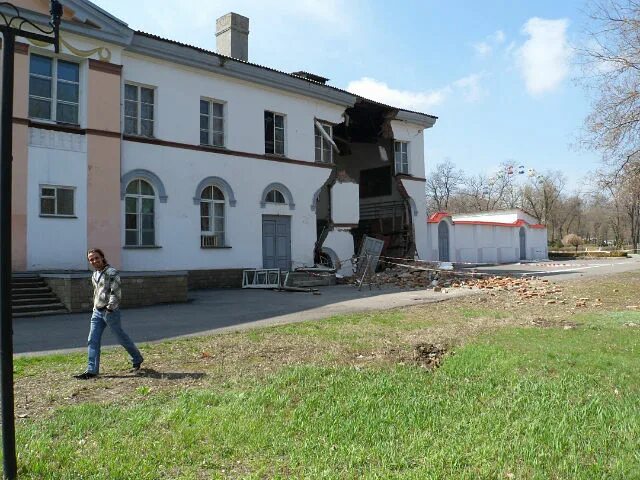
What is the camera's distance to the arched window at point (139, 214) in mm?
18875

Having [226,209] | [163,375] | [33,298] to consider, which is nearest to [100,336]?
[163,375]

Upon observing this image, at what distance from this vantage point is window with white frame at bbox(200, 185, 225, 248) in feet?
69.5

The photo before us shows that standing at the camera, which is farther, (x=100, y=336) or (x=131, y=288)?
(x=131, y=288)

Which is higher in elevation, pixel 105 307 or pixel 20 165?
pixel 20 165

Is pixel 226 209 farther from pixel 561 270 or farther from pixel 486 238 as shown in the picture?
pixel 486 238

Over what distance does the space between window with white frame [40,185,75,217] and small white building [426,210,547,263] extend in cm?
1952

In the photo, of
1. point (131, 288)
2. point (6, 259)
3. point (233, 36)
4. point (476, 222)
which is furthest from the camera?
point (476, 222)

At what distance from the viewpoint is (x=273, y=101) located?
23.7 metres

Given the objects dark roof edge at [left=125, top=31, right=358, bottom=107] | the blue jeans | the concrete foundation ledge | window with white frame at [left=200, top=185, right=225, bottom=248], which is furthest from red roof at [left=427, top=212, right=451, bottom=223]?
the blue jeans

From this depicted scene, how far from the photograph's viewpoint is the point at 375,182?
31.1 m

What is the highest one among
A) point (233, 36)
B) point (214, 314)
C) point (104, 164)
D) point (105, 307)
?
point (233, 36)

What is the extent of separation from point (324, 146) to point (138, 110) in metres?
9.39

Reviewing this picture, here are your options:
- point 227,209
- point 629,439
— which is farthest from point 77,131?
point 629,439

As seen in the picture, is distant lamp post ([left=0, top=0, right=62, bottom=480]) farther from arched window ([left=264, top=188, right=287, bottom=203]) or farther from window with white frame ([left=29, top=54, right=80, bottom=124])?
arched window ([left=264, top=188, right=287, bottom=203])
